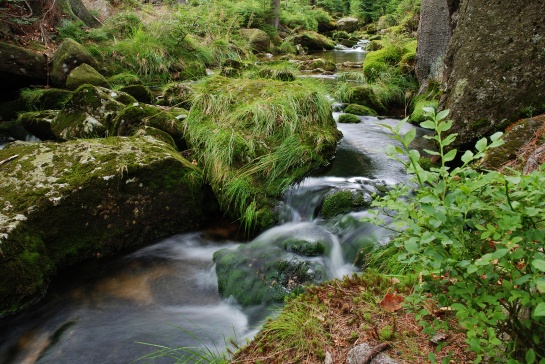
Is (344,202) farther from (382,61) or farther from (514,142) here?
(382,61)

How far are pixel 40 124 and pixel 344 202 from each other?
5406mm

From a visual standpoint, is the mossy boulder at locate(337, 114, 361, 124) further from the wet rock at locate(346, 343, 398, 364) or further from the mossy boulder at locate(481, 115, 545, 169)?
the wet rock at locate(346, 343, 398, 364)

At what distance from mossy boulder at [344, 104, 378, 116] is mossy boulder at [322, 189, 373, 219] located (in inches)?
161

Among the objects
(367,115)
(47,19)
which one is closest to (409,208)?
(367,115)

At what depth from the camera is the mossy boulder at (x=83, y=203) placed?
11.6ft

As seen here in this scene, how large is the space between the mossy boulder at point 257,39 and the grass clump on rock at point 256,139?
10.4 m

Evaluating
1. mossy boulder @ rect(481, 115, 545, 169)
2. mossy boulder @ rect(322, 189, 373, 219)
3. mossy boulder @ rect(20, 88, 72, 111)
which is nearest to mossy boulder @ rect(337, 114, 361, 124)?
mossy boulder @ rect(322, 189, 373, 219)

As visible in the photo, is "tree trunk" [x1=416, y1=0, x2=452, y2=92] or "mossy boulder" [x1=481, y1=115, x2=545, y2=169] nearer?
"mossy boulder" [x1=481, y1=115, x2=545, y2=169]

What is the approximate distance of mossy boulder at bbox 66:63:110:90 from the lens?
7914 mm

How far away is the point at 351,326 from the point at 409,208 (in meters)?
1.09

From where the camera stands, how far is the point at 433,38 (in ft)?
25.6

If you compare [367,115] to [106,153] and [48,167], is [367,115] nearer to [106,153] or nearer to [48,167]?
[106,153]

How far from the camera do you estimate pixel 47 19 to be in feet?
34.7

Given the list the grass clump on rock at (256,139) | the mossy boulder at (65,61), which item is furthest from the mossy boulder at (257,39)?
the grass clump on rock at (256,139)
